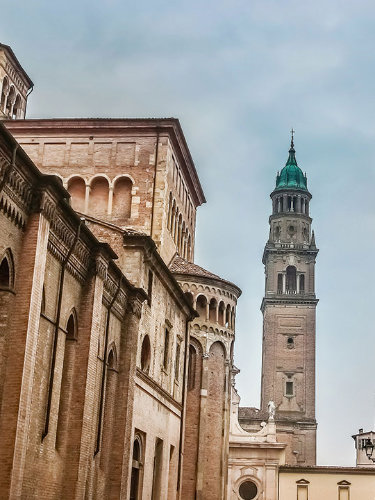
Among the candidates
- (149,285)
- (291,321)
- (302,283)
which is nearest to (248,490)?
(149,285)

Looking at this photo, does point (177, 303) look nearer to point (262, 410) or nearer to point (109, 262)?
point (109, 262)

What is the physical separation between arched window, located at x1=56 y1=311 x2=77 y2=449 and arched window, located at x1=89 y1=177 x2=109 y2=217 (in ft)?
43.7

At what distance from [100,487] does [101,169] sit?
1489 cm

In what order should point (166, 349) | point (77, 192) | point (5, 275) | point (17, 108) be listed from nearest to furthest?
point (5, 275) < point (166, 349) < point (77, 192) < point (17, 108)

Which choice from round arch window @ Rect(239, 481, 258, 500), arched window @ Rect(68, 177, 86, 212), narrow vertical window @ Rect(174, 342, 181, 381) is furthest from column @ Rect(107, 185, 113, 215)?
round arch window @ Rect(239, 481, 258, 500)

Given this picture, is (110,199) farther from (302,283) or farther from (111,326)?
(302,283)

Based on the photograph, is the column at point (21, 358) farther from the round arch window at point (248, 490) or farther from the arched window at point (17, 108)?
the round arch window at point (248, 490)

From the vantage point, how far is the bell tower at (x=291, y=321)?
74812mm

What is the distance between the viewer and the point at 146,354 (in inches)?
1002

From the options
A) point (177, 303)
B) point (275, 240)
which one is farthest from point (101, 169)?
point (275, 240)

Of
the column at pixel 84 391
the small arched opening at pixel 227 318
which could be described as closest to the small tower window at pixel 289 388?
the small arched opening at pixel 227 318

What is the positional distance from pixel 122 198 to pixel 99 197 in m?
0.94

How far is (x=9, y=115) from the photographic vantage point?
35.5 m

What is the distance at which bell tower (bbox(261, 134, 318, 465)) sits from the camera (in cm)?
7481
